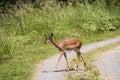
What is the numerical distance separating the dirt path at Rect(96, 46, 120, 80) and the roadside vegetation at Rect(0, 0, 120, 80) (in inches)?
98.6

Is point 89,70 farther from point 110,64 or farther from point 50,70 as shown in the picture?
point 110,64

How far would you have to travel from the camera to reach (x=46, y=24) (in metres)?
25.4

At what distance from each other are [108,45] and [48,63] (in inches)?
219

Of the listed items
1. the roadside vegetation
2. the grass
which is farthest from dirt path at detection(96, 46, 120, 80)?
the roadside vegetation

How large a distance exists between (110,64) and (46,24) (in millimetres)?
8306

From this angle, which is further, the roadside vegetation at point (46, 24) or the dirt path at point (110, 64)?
the roadside vegetation at point (46, 24)

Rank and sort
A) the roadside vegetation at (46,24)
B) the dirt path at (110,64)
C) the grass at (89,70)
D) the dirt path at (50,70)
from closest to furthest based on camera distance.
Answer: the grass at (89,70), the dirt path at (50,70), the dirt path at (110,64), the roadside vegetation at (46,24)

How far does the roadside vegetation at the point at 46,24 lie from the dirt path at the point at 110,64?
8.22 ft

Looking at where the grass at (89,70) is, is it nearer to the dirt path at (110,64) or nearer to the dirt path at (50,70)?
the dirt path at (110,64)

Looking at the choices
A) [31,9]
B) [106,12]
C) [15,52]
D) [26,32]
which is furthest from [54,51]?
[106,12]

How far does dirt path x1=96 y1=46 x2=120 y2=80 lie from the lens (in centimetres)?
1550

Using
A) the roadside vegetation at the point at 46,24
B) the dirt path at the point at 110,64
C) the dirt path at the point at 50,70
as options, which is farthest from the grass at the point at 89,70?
the roadside vegetation at the point at 46,24

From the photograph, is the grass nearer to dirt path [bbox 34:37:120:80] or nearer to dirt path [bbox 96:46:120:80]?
dirt path [bbox 96:46:120:80]

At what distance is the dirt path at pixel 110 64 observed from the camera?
15.5 m
